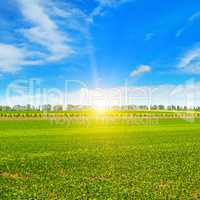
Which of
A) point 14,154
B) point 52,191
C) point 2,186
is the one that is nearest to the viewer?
point 52,191

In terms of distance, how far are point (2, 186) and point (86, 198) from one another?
6403mm

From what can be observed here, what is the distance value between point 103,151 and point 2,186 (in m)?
17.8

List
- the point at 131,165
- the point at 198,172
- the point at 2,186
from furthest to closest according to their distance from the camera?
1. the point at 131,165
2. the point at 198,172
3. the point at 2,186

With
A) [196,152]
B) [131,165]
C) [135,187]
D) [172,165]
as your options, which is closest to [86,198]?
[135,187]

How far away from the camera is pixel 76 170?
2689 centimetres

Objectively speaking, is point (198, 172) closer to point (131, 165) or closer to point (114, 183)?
point (131, 165)

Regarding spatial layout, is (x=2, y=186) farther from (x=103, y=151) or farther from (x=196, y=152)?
(x=196, y=152)

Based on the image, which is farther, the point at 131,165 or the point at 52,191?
the point at 131,165

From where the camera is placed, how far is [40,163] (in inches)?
1186

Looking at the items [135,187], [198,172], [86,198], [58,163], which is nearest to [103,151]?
[58,163]

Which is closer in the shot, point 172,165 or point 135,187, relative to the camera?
point 135,187

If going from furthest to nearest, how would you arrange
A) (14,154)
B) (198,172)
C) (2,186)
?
(14,154) → (198,172) → (2,186)

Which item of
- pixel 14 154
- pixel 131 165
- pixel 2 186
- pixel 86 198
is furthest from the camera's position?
pixel 14 154

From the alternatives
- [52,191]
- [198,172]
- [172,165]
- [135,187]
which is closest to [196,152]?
[172,165]
